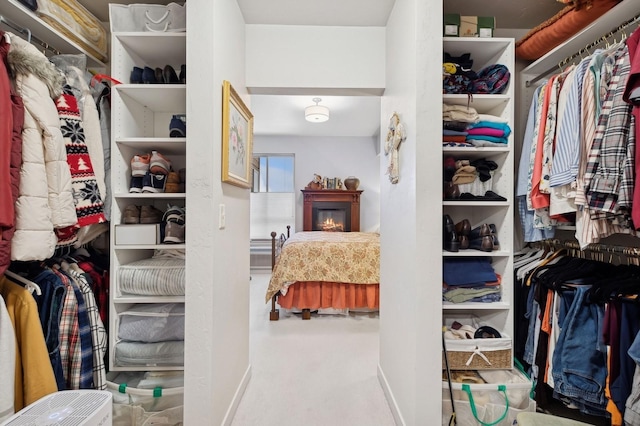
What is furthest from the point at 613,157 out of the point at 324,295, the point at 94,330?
the point at 324,295

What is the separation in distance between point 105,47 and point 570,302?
9.39ft

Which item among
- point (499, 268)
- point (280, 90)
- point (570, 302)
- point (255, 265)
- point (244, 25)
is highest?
point (244, 25)

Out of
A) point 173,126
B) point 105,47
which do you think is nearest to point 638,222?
point 173,126

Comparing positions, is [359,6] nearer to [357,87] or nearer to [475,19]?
[357,87]

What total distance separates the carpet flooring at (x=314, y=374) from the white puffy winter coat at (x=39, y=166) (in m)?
1.38

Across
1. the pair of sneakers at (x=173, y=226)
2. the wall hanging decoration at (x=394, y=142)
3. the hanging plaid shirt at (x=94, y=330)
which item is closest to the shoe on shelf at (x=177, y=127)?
the pair of sneakers at (x=173, y=226)

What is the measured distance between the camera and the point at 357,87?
2.03 m

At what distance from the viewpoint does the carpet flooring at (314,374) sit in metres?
1.83

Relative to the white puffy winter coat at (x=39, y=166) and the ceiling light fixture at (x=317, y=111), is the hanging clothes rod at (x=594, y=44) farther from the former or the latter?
the ceiling light fixture at (x=317, y=111)

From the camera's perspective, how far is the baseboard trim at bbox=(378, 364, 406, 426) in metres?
1.68

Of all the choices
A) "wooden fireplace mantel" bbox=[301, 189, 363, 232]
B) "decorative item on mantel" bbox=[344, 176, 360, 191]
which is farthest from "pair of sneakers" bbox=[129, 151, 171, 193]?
"decorative item on mantel" bbox=[344, 176, 360, 191]

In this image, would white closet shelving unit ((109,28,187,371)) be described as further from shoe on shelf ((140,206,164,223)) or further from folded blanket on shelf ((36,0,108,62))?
folded blanket on shelf ((36,0,108,62))

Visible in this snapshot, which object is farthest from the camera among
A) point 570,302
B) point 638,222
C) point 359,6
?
point 359,6

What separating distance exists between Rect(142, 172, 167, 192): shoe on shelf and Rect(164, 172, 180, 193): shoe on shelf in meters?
0.03
